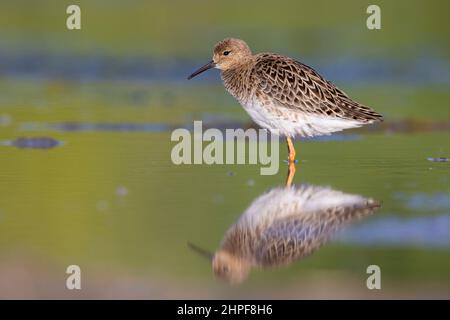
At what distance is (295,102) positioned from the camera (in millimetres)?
11156

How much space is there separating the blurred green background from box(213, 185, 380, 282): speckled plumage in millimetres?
162

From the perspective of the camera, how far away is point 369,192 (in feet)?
31.2

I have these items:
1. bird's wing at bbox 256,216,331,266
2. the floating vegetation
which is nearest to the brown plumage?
the floating vegetation

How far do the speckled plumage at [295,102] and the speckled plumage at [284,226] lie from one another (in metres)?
1.58

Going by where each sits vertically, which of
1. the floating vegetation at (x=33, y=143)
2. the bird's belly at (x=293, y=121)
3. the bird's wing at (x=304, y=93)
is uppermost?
the bird's wing at (x=304, y=93)

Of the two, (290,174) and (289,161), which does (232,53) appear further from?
(290,174)

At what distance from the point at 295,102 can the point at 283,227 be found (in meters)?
3.23

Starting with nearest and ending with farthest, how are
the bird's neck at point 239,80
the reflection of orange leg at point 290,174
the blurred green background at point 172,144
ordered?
the blurred green background at point 172,144 → the reflection of orange leg at point 290,174 → the bird's neck at point 239,80

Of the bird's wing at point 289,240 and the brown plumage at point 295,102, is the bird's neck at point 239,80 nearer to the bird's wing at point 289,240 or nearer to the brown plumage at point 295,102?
the brown plumage at point 295,102

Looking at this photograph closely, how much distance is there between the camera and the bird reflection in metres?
7.43

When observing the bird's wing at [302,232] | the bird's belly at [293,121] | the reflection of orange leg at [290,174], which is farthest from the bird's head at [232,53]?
the bird's wing at [302,232]

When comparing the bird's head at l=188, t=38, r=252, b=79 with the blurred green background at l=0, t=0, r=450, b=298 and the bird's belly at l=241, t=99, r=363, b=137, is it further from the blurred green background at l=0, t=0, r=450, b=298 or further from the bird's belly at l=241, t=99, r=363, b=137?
the blurred green background at l=0, t=0, r=450, b=298

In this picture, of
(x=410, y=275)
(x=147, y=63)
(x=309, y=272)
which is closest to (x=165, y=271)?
(x=309, y=272)

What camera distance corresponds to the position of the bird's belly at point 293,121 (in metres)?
11.2
